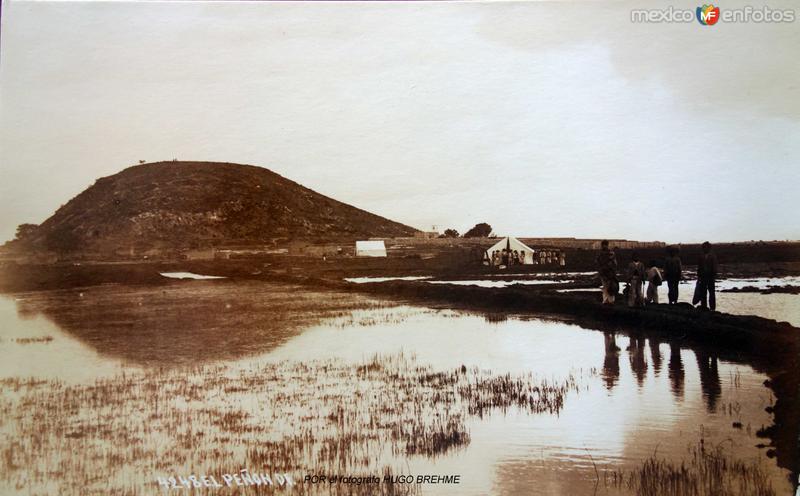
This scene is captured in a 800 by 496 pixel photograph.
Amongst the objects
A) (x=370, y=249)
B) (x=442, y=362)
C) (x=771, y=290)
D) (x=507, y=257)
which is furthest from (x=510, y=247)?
(x=771, y=290)

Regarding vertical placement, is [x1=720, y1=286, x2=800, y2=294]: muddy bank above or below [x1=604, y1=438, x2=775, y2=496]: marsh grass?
above

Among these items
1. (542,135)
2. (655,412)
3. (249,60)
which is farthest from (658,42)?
(249,60)

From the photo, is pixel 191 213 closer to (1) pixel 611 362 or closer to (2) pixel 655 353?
(1) pixel 611 362

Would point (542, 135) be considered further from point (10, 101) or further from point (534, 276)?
point (10, 101)

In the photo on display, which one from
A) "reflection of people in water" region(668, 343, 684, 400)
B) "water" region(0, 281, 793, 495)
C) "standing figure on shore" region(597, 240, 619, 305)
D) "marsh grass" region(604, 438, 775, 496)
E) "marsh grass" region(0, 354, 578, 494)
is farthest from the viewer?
"standing figure on shore" region(597, 240, 619, 305)

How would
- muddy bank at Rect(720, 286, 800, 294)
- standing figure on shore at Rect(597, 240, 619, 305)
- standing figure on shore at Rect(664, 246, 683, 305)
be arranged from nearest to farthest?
1. muddy bank at Rect(720, 286, 800, 294)
2. standing figure on shore at Rect(664, 246, 683, 305)
3. standing figure on shore at Rect(597, 240, 619, 305)

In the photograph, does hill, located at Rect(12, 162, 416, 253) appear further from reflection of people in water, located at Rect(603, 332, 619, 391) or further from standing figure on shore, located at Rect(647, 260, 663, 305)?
standing figure on shore, located at Rect(647, 260, 663, 305)

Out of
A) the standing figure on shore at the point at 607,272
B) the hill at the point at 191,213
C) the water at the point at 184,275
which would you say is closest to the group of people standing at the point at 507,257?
the standing figure on shore at the point at 607,272

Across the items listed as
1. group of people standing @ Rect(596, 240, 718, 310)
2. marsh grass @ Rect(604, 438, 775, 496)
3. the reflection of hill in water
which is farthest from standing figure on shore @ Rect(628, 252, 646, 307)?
the reflection of hill in water

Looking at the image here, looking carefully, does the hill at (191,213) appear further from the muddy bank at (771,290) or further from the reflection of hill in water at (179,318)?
the muddy bank at (771,290)
